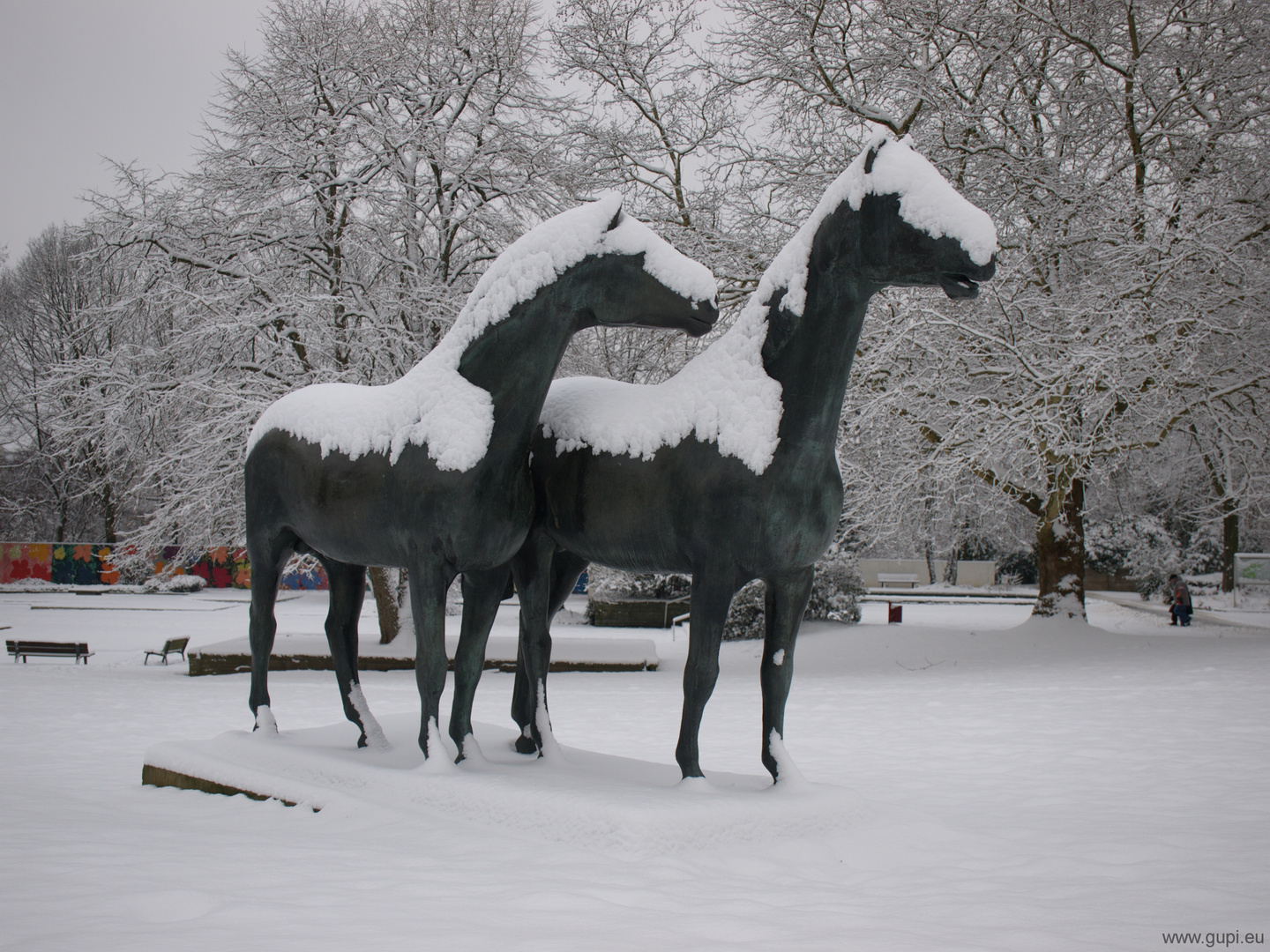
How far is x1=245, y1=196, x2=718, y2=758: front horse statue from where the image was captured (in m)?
4.51

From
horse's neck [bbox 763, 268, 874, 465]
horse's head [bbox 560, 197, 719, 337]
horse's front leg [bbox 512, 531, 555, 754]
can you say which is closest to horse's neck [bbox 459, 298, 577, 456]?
horse's head [bbox 560, 197, 719, 337]

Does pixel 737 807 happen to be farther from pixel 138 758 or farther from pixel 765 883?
pixel 138 758

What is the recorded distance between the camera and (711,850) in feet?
12.6

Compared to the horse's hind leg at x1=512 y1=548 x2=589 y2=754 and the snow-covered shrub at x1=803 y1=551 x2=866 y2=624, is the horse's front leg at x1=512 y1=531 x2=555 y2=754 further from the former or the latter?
the snow-covered shrub at x1=803 y1=551 x2=866 y2=624

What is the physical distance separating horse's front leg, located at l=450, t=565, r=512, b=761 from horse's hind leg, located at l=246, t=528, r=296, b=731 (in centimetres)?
141

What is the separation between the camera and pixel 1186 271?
12.9 metres

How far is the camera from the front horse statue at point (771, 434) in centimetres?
398

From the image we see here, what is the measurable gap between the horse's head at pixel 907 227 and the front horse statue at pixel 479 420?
0.69m

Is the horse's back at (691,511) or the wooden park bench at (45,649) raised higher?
the horse's back at (691,511)

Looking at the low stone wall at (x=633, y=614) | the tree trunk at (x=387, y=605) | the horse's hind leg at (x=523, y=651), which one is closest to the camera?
the horse's hind leg at (x=523, y=651)

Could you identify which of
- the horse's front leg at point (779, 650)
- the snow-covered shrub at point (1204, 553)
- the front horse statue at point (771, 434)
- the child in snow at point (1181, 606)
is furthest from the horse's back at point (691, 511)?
the snow-covered shrub at point (1204, 553)

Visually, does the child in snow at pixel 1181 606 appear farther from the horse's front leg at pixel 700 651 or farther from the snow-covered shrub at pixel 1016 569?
the horse's front leg at pixel 700 651

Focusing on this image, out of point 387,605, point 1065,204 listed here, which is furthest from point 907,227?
point 387,605

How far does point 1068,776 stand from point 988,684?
17.1 ft
